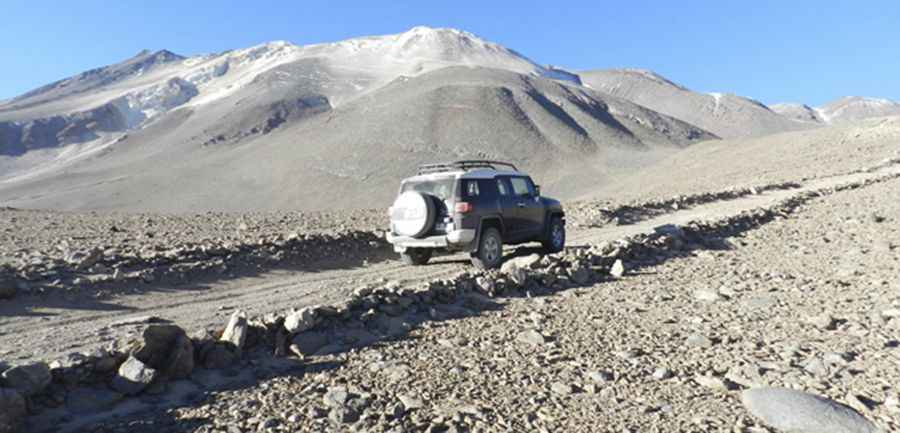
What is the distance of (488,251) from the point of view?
1227 centimetres

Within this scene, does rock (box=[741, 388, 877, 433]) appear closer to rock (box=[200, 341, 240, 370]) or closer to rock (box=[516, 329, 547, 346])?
rock (box=[516, 329, 547, 346])

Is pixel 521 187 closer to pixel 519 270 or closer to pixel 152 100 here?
pixel 519 270

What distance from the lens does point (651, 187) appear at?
41.3 meters

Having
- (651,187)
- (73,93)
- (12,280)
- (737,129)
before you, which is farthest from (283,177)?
(73,93)

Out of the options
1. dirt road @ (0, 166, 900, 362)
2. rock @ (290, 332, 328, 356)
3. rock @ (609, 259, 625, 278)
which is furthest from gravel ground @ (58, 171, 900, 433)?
dirt road @ (0, 166, 900, 362)

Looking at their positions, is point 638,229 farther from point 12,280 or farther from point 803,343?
point 12,280

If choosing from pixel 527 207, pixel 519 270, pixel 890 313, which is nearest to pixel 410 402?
pixel 519 270

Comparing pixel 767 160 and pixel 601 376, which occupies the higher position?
pixel 767 160

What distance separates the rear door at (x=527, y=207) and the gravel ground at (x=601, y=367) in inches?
153

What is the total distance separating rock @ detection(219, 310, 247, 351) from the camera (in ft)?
20.5

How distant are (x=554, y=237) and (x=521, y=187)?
5.02 ft

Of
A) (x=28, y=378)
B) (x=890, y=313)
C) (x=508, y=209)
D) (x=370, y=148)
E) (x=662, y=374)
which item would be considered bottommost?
(x=890, y=313)

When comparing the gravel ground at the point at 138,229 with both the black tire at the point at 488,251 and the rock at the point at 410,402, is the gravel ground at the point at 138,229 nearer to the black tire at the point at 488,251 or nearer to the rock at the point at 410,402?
the black tire at the point at 488,251

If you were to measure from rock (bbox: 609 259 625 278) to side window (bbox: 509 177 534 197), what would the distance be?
307 cm
